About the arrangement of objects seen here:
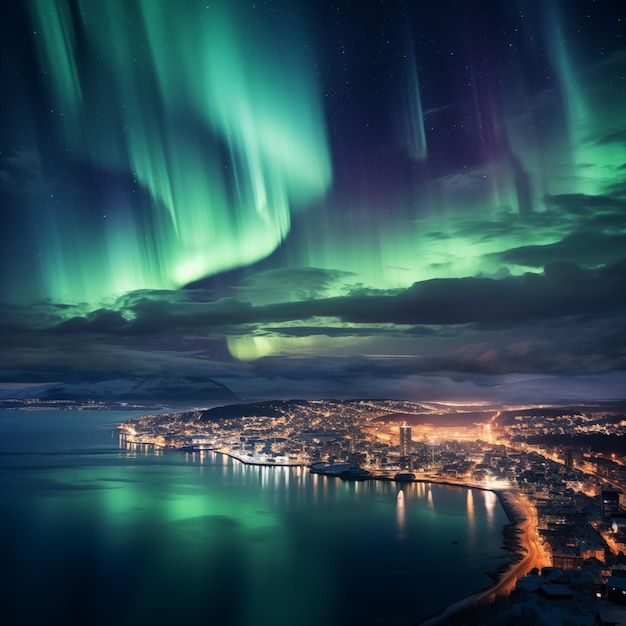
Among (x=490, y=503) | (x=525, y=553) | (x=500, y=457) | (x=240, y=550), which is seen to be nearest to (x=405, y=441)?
(x=500, y=457)

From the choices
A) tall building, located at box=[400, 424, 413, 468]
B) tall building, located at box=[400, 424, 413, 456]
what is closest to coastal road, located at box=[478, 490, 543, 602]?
tall building, located at box=[400, 424, 413, 468]

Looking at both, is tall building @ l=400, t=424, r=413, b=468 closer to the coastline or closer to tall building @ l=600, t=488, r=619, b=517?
tall building @ l=600, t=488, r=619, b=517

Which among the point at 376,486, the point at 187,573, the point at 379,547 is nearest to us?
the point at 187,573

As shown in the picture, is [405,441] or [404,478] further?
[405,441]

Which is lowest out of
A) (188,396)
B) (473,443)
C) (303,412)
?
(473,443)

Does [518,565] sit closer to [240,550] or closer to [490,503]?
[240,550]

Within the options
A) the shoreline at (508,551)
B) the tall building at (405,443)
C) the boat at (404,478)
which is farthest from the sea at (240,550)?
the tall building at (405,443)

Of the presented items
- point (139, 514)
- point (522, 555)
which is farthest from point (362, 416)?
point (522, 555)

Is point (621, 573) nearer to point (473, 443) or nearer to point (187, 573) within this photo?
point (187, 573)
